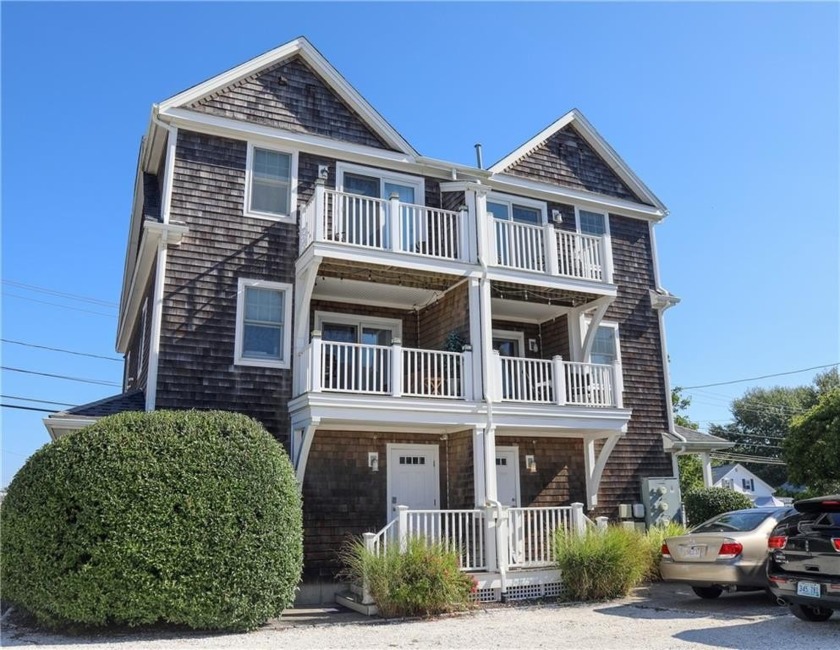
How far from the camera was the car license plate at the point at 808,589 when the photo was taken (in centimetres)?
827

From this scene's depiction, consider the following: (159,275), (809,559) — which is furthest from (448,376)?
(809,559)

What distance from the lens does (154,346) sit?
1231cm

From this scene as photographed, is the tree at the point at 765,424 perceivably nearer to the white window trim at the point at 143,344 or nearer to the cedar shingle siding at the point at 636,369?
the cedar shingle siding at the point at 636,369

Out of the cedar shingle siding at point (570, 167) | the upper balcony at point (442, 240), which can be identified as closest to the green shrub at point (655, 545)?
the upper balcony at point (442, 240)

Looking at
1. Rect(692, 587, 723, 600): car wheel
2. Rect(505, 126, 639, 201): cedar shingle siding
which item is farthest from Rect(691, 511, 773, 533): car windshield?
Rect(505, 126, 639, 201): cedar shingle siding

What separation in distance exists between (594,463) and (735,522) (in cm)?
474

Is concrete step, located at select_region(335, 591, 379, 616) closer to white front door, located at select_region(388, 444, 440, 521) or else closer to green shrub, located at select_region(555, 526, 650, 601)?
white front door, located at select_region(388, 444, 440, 521)

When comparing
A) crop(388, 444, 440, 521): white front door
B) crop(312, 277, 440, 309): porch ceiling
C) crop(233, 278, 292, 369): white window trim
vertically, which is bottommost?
crop(388, 444, 440, 521): white front door

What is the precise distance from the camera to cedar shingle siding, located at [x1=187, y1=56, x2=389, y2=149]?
13.9 m

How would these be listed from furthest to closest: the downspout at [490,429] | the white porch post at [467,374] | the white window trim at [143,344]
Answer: the white window trim at [143,344]
the white porch post at [467,374]
the downspout at [490,429]

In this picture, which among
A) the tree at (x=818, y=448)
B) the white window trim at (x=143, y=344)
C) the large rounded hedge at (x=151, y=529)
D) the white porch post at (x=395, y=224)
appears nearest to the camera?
the large rounded hedge at (x=151, y=529)

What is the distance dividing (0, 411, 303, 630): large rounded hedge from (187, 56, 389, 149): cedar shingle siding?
22.5 feet

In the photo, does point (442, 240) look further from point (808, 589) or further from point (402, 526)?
point (808, 589)

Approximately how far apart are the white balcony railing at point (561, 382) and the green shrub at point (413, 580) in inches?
157
